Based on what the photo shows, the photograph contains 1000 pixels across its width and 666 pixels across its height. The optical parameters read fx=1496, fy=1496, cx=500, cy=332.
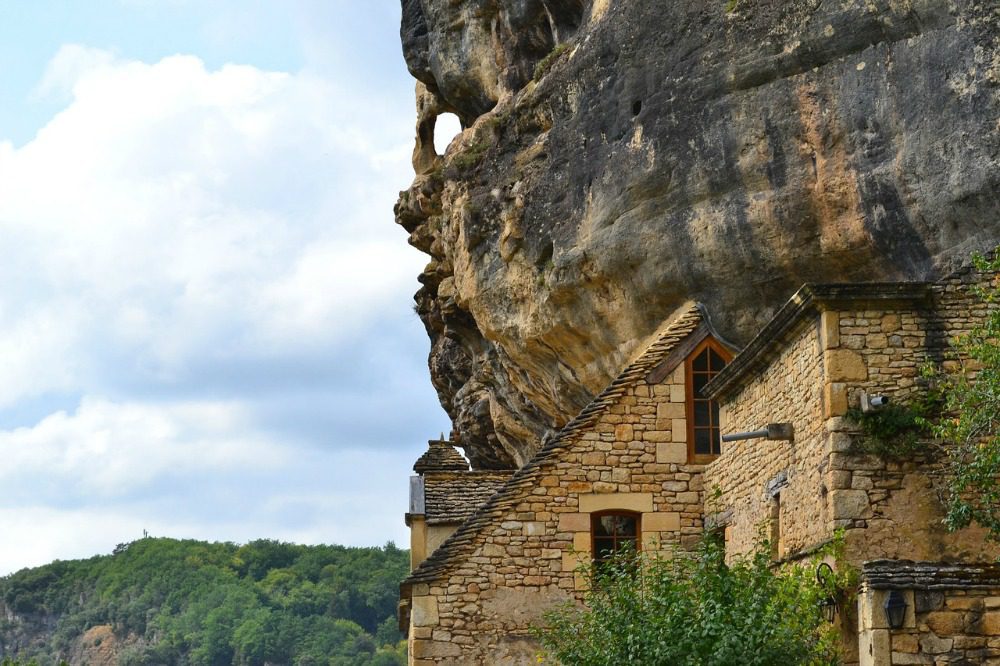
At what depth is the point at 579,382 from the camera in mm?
24234

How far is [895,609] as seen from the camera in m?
12.3

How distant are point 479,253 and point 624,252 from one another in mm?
4895

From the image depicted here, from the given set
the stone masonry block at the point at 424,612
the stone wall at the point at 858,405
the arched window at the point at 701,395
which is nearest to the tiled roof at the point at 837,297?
the stone wall at the point at 858,405

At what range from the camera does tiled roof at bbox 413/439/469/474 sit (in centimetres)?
2558

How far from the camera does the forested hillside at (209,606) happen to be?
10581 cm

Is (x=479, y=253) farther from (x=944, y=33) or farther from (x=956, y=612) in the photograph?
(x=956, y=612)

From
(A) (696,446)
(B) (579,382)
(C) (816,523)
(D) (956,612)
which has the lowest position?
(D) (956,612)

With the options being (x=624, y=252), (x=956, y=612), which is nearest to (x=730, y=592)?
(x=956, y=612)

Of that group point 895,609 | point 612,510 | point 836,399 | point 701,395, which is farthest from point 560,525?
point 895,609

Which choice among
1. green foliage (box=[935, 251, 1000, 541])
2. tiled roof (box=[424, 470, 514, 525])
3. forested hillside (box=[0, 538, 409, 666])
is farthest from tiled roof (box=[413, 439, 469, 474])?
forested hillside (box=[0, 538, 409, 666])

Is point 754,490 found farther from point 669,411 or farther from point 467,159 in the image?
point 467,159

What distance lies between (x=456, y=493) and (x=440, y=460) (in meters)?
1.66

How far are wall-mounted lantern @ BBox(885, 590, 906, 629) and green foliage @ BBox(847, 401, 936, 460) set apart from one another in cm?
183

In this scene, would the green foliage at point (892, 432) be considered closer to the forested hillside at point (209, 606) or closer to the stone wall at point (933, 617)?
the stone wall at point (933, 617)
